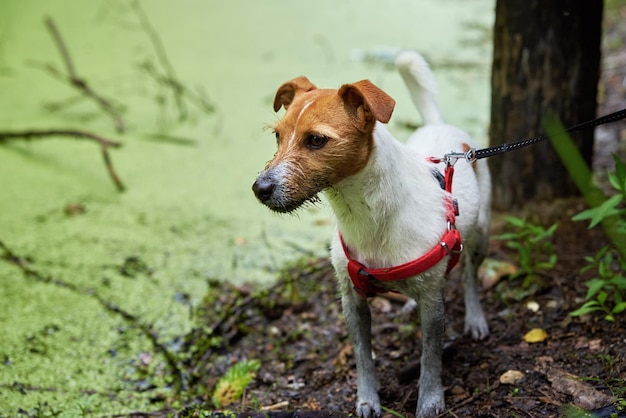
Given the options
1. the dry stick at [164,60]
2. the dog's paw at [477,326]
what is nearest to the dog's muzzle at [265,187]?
the dog's paw at [477,326]

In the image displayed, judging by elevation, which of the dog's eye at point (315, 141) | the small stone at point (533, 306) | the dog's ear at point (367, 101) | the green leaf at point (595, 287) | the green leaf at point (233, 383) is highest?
the dog's ear at point (367, 101)

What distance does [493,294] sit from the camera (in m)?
3.43

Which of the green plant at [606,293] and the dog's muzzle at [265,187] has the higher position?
the dog's muzzle at [265,187]

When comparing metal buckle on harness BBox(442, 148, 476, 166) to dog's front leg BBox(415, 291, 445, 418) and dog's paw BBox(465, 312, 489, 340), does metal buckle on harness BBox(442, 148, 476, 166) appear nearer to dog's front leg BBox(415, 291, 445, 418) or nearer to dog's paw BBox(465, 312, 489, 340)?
dog's front leg BBox(415, 291, 445, 418)

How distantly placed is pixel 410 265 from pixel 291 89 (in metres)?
0.86

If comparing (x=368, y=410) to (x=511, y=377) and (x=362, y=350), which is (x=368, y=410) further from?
(x=511, y=377)

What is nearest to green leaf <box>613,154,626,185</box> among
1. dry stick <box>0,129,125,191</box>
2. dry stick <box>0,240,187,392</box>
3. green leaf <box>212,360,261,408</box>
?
green leaf <box>212,360,261,408</box>

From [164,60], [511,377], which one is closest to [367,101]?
[511,377]

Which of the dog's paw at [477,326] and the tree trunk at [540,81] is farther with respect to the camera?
the tree trunk at [540,81]

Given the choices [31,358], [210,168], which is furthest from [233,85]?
[31,358]

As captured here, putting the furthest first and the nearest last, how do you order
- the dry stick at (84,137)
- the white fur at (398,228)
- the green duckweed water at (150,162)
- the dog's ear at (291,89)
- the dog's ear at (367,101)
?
the dry stick at (84,137), the green duckweed water at (150,162), the dog's ear at (291,89), the white fur at (398,228), the dog's ear at (367,101)

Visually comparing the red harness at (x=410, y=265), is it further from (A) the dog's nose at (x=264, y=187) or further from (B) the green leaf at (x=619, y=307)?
(B) the green leaf at (x=619, y=307)

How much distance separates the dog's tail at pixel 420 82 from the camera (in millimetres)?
3021

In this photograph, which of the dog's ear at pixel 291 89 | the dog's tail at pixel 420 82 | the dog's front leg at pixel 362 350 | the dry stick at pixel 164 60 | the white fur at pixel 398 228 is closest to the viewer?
the white fur at pixel 398 228
